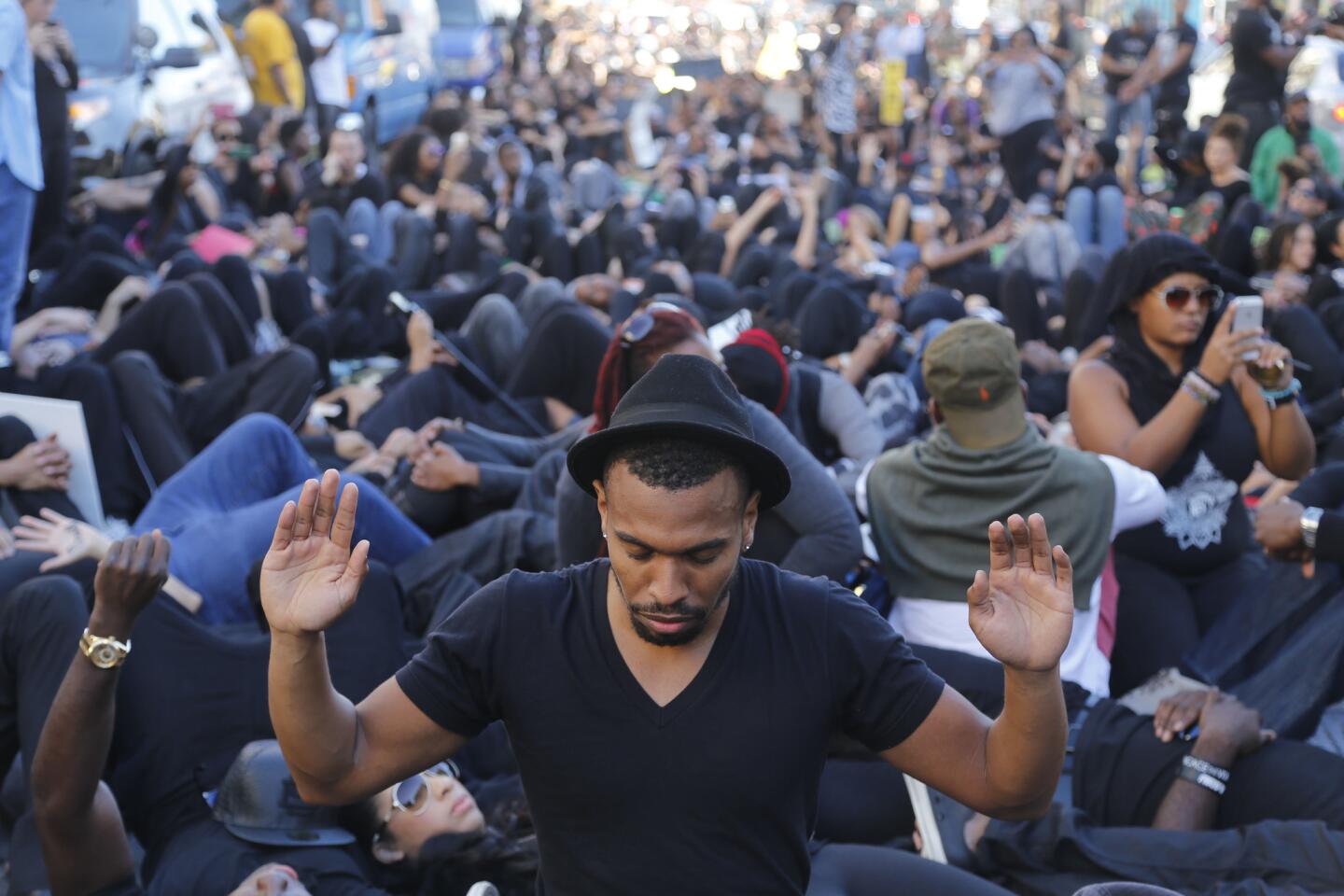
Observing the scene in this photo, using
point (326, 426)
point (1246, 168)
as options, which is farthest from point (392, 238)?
point (1246, 168)

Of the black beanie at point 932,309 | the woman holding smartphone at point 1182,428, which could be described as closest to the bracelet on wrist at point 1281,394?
the woman holding smartphone at point 1182,428

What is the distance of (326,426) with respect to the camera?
596 cm

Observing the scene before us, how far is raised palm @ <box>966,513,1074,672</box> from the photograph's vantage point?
1.78 m

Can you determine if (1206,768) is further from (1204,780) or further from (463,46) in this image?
(463,46)

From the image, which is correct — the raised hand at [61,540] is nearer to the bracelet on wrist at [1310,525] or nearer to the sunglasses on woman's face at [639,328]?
the sunglasses on woman's face at [639,328]

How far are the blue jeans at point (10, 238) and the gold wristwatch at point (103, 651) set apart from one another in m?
3.49

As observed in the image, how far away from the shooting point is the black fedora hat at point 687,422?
1796 mm

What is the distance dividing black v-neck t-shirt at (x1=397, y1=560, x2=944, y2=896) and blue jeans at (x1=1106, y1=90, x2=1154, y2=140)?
478 inches

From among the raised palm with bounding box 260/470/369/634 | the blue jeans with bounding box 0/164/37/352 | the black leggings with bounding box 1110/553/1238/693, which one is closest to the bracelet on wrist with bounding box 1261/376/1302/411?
the black leggings with bounding box 1110/553/1238/693

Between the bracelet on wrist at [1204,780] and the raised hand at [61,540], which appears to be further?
the raised hand at [61,540]

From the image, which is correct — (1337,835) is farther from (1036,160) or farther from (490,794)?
(1036,160)

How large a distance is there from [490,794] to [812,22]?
28.1m

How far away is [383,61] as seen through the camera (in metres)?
15.1

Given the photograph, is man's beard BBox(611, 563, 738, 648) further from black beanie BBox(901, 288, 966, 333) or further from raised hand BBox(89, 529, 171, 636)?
black beanie BBox(901, 288, 966, 333)
